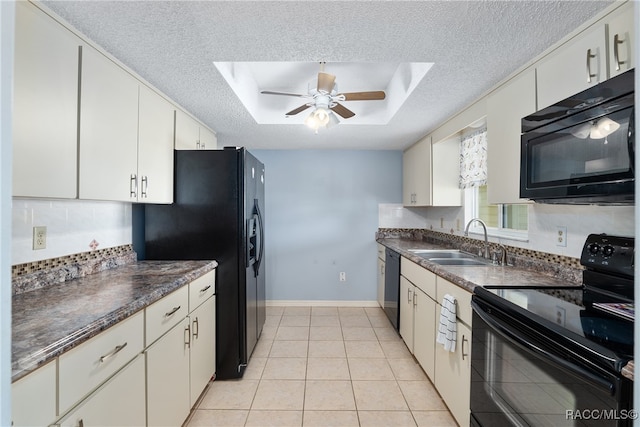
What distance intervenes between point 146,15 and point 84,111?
1.71ft

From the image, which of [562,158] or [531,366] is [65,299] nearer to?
[531,366]

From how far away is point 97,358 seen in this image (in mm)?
1022

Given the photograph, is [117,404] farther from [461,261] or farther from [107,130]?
[461,261]

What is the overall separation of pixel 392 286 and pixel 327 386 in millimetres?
1278

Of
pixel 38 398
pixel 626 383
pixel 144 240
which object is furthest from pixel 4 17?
pixel 144 240

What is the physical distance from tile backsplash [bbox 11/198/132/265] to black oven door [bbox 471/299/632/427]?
86.3 inches

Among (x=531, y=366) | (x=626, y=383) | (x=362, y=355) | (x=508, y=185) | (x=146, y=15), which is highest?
(x=146, y=15)

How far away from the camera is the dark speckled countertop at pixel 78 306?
32.7 inches

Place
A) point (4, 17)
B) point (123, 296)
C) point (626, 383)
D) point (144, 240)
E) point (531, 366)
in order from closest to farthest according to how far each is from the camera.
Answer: point (4, 17), point (626, 383), point (531, 366), point (123, 296), point (144, 240)

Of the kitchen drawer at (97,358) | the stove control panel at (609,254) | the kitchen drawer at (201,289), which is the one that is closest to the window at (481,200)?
the stove control panel at (609,254)

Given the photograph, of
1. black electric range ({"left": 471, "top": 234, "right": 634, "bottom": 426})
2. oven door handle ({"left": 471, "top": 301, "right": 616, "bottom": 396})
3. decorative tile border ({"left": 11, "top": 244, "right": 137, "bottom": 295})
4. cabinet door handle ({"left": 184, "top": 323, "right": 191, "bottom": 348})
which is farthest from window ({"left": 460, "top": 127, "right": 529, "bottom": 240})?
decorative tile border ({"left": 11, "top": 244, "right": 137, "bottom": 295})

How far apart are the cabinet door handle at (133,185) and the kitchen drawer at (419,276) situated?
6.59 ft

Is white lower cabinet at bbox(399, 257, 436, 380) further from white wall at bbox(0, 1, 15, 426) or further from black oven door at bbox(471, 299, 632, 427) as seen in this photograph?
white wall at bbox(0, 1, 15, 426)

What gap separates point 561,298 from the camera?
128 cm
